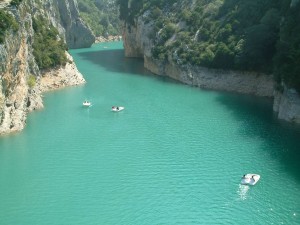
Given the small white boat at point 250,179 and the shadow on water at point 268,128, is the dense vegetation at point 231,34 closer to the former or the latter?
the shadow on water at point 268,128

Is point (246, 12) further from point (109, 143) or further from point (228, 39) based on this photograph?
point (109, 143)

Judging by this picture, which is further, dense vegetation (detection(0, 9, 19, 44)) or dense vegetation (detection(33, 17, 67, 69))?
dense vegetation (detection(33, 17, 67, 69))

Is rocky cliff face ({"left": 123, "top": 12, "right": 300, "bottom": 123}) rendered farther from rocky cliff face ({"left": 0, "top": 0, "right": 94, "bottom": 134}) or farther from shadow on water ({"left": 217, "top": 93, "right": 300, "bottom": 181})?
rocky cliff face ({"left": 0, "top": 0, "right": 94, "bottom": 134})

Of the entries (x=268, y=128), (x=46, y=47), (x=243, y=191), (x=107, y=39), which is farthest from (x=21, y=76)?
(x=107, y=39)

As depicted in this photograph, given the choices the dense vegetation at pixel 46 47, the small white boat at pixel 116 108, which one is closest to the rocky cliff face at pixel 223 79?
the dense vegetation at pixel 46 47

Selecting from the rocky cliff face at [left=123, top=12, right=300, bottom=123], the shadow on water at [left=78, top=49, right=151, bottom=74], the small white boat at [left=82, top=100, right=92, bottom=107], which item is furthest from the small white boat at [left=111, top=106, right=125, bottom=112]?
the shadow on water at [left=78, top=49, right=151, bottom=74]

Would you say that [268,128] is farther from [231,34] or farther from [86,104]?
[231,34]

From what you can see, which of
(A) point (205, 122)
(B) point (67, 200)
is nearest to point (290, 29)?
(A) point (205, 122)
